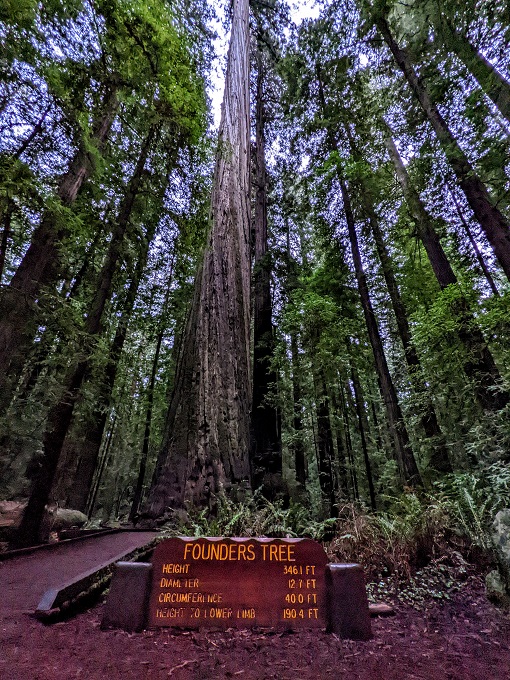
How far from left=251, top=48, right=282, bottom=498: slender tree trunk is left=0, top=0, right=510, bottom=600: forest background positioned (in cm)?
7

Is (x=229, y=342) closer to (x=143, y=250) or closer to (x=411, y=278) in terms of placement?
(x=143, y=250)

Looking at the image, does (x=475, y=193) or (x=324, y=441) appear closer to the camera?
(x=475, y=193)

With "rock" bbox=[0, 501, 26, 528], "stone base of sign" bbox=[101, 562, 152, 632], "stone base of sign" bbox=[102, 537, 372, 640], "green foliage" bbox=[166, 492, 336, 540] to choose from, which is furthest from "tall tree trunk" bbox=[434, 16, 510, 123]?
"rock" bbox=[0, 501, 26, 528]

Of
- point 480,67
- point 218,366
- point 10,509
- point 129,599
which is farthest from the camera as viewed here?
point 10,509

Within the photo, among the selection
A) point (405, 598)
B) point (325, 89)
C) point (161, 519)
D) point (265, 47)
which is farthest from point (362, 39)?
point (161, 519)

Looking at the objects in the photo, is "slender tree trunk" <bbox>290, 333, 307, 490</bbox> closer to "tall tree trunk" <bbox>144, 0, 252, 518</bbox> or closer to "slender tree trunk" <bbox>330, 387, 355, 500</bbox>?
"slender tree trunk" <bbox>330, 387, 355, 500</bbox>

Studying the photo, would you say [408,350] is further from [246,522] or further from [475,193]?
[246,522]

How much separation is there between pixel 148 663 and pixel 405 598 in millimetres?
2390

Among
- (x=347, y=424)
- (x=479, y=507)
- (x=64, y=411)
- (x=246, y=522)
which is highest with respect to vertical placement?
(x=347, y=424)

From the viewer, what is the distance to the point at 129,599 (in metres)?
2.18

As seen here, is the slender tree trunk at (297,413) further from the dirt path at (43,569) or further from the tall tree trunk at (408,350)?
the dirt path at (43,569)

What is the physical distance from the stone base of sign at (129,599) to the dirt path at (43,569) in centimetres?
84

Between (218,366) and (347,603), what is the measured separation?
346 centimetres

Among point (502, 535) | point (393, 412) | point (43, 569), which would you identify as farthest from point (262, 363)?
point (502, 535)
